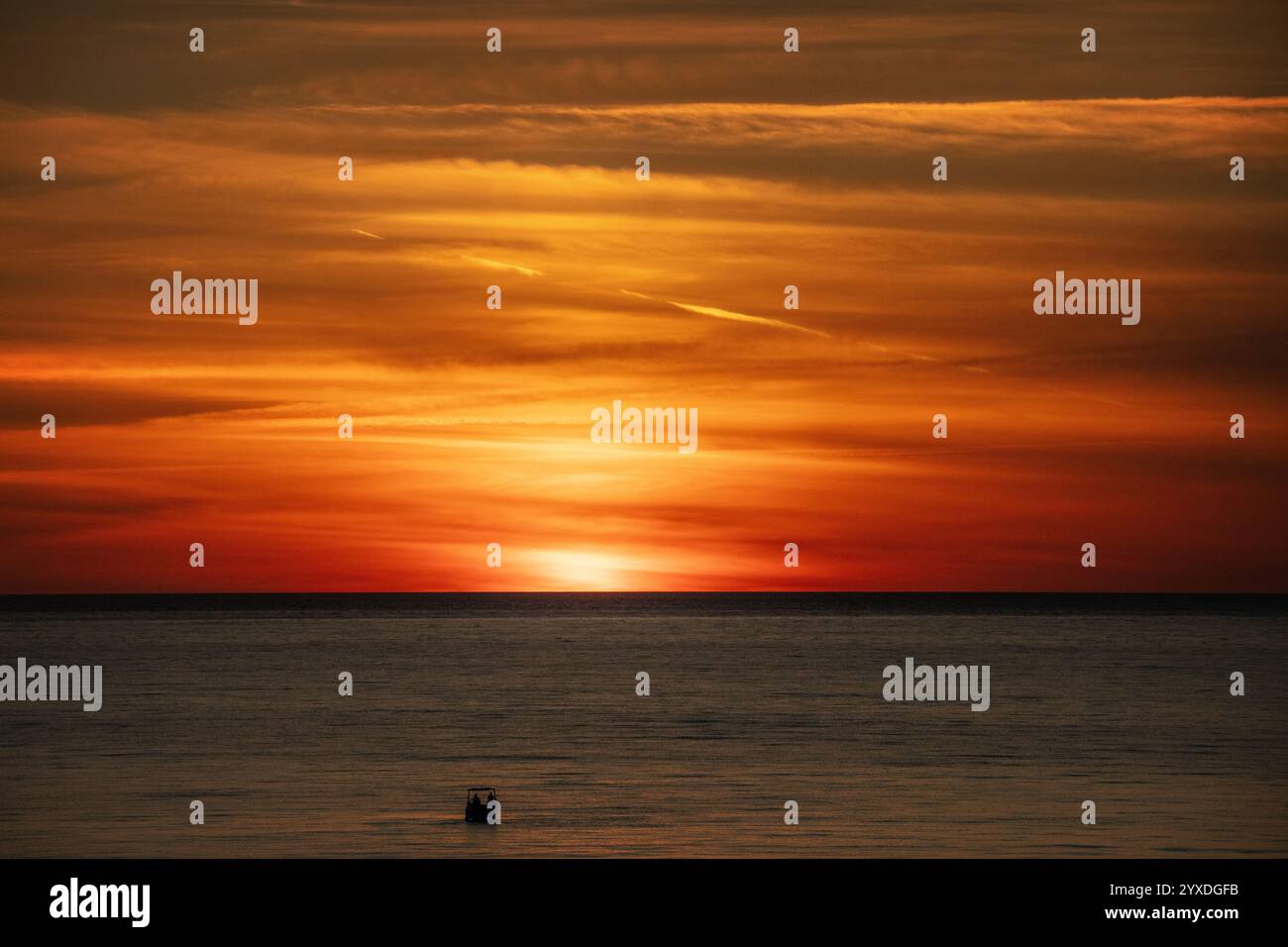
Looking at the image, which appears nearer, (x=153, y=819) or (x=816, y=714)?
(x=153, y=819)

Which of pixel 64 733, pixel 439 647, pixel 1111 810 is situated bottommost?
pixel 1111 810

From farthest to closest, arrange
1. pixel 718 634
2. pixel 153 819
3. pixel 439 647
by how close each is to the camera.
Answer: pixel 718 634
pixel 439 647
pixel 153 819

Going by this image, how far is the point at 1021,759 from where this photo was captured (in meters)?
52.4

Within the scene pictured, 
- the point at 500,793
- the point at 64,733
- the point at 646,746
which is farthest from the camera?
the point at 64,733

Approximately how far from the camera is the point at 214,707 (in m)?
74.6

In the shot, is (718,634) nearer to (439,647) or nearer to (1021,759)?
(439,647)

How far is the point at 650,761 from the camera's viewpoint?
51469 millimetres

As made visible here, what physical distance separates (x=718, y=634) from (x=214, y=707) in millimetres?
100874

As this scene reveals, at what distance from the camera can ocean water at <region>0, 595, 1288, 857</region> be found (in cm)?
3472

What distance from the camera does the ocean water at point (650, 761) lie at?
34.7 metres
